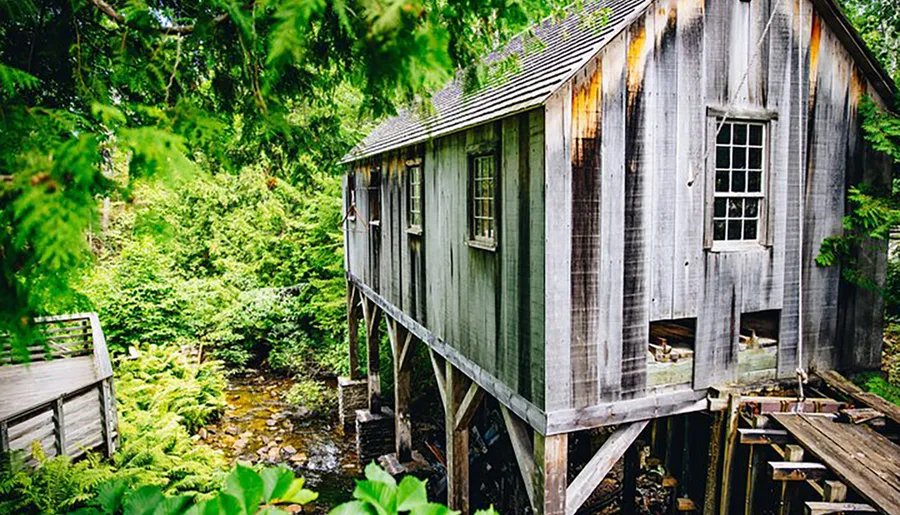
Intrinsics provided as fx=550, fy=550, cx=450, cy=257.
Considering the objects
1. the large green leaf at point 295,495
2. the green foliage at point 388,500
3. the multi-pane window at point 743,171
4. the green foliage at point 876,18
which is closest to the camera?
the green foliage at point 388,500

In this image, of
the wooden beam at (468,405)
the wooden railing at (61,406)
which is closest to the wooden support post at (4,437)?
the wooden railing at (61,406)

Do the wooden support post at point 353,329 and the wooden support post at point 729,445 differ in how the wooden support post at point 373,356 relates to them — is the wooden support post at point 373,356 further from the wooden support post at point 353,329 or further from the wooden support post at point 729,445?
the wooden support post at point 729,445

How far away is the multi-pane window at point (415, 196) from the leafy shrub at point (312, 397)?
7.49 m

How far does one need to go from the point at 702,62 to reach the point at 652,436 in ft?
18.6

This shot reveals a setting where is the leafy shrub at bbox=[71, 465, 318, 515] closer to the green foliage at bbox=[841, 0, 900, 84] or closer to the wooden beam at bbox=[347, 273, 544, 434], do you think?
the wooden beam at bbox=[347, 273, 544, 434]

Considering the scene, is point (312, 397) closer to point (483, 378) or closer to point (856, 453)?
point (483, 378)

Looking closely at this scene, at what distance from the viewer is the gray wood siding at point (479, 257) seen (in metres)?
5.25

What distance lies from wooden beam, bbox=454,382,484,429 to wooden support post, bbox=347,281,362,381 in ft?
22.8

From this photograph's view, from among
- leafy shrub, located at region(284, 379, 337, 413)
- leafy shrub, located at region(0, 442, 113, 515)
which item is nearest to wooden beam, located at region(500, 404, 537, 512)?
leafy shrub, located at region(0, 442, 113, 515)

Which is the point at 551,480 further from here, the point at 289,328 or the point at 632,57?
the point at 289,328

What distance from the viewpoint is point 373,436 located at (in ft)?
40.5

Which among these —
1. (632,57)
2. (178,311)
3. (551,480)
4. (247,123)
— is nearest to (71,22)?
(247,123)

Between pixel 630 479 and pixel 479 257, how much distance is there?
473cm

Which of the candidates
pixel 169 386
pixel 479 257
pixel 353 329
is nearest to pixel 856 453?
pixel 479 257
